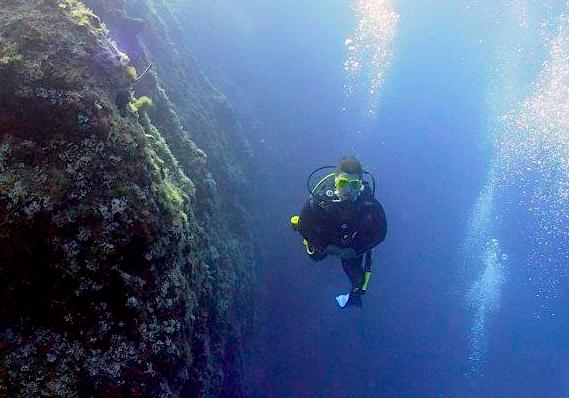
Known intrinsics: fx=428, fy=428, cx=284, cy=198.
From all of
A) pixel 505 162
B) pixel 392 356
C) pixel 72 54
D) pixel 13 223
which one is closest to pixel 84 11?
pixel 72 54

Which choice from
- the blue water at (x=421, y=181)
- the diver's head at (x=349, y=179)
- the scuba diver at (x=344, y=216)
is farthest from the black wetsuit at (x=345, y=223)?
the blue water at (x=421, y=181)

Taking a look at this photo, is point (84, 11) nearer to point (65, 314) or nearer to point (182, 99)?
point (65, 314)

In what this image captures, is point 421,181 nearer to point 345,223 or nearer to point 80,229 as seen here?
point 345,223

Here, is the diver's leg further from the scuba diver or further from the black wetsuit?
the black wetsuit

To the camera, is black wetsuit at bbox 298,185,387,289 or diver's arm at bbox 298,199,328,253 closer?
black wetsuit at bbox 298,185,387,289

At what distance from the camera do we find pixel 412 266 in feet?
66.4

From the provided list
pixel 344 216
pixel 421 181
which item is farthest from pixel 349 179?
pixel 421 181

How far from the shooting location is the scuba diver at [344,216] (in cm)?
510

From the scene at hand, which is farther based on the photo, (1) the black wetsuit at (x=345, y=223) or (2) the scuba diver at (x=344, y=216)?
(1) the black wetsuit at (x=345, y=223)

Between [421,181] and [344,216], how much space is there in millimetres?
19591

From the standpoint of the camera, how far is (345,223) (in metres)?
5.27

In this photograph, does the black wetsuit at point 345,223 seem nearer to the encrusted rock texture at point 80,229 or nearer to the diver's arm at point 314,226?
the diver's arm at point 314,226

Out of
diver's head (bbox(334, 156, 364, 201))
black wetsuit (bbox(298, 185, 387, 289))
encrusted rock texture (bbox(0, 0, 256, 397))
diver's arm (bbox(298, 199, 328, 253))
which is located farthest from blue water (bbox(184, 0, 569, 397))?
encrusted rock texture (bbox(0, 0, 256, 397))

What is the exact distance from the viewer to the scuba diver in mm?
→ 5098
